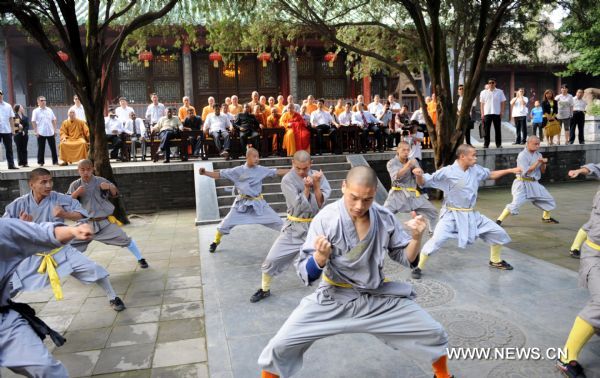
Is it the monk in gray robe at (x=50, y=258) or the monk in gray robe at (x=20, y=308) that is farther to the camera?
the monk in gray robe at (x=50, y=258)

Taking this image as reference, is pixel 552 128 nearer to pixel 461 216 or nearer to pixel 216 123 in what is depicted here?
pixel 216 123

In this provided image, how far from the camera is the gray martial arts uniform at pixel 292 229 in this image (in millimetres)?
5391

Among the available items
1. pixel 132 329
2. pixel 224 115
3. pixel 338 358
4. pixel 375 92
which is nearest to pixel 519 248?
pixel 338 358

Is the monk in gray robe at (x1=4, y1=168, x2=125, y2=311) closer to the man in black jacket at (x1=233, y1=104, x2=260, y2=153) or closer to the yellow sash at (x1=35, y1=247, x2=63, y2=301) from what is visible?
→ the yellow sash at (x1=35, y1=247, x2=63, y2=301)

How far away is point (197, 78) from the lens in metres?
19.5

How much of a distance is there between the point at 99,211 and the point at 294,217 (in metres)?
2.87

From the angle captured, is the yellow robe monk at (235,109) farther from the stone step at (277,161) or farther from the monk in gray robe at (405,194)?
the monk in gray robe at (405,194)

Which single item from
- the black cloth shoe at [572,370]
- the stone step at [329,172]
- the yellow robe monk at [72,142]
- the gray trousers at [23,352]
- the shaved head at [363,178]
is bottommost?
the black cloth shoe at [572,370]

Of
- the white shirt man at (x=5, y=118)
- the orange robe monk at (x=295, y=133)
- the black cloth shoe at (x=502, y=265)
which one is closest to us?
the black cloth shoe at (x=502, y=265)

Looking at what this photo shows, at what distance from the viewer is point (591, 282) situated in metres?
3.72

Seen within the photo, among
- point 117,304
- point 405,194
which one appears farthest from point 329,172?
point 117,304

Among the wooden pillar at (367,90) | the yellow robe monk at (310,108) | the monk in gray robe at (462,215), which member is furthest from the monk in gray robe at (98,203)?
the wooden pillar at (367,90)

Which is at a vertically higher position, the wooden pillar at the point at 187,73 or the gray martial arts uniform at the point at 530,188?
the wooden pillar at the point at 187,73

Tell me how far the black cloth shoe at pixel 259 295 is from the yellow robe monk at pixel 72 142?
358 inches
